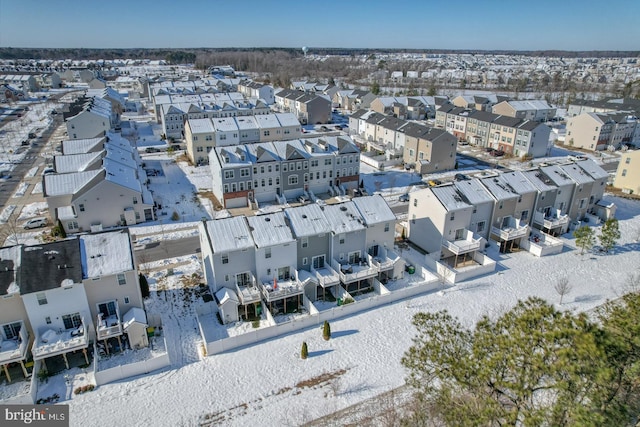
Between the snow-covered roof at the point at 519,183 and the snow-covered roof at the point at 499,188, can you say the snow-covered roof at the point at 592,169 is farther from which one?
the snow-covered roof at the point at 499,188

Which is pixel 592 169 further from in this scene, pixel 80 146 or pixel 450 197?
pixel 80 146

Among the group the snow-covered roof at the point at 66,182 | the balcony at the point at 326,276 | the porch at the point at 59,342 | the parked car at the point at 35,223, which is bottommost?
the parked car at the point at 35,223

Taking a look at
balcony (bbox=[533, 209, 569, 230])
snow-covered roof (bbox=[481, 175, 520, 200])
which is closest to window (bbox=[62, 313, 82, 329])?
snow-covered roof (bbox=[481, 175, 520, 200])

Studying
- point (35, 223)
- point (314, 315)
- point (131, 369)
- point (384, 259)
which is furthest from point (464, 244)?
point (35, 223)

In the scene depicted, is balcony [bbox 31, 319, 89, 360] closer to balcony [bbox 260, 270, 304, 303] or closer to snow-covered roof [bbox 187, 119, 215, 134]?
balcony [bbox 260, 270, 304, 303]

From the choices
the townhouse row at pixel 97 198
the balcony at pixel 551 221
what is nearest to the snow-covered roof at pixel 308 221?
the townhouse row at pixel 97 198

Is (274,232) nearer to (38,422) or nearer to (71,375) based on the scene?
(71,375)

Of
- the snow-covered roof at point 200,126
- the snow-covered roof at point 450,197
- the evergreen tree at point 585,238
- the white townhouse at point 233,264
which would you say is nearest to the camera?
the white townhouse at point 233,264

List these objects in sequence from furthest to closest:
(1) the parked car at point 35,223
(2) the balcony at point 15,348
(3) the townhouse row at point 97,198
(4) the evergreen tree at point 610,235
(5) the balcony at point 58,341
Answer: (1) the parked car at point 35,223
(3) the townhouse row at point 97,198
(4) the evergreen tree at point 610,235
(5) the balcony at point 58,341
(2) the balcony at point 15,348
